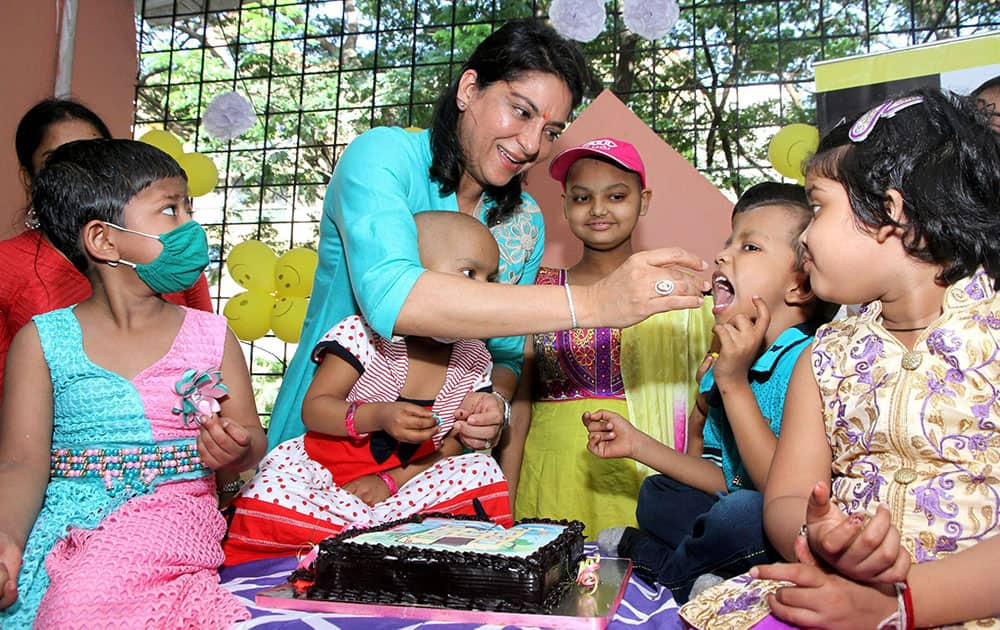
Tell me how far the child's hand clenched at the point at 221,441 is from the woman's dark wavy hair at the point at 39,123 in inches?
58.1

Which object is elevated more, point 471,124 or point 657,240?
point 471,124

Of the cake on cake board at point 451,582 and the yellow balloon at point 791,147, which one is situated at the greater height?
the yellow balloon at point 791,147

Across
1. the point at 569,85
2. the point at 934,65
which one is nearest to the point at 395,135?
the point at 569,85

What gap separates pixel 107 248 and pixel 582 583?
115 centimetres

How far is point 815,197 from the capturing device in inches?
57.5

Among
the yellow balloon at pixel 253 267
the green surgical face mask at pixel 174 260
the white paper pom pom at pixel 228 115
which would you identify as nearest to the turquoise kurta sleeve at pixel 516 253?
the green surgical face mask at pixel 174 260

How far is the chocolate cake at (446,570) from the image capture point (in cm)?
128

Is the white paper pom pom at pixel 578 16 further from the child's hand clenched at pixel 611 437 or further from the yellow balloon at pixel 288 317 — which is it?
the child's hand clenched at pixel 611 437

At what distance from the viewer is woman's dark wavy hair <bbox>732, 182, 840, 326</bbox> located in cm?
201

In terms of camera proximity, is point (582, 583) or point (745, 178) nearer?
point (582, 583)

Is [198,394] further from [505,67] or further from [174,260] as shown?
[505,67]

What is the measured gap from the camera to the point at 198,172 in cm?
458

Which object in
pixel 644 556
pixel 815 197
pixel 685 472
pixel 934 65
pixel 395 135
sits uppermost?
pixel 934 65

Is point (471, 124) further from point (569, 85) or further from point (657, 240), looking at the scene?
point (657, 240)
